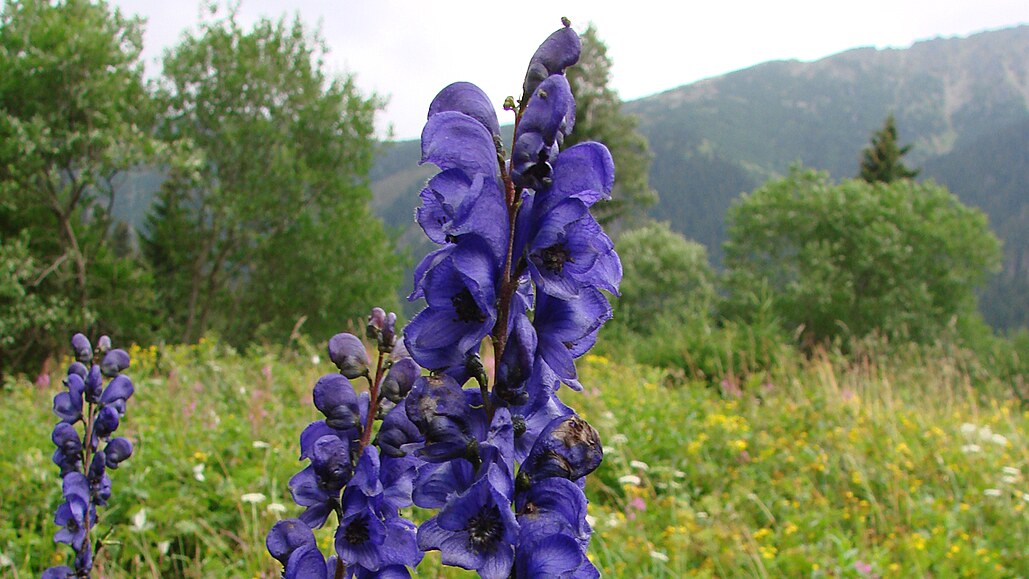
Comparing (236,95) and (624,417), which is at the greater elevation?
(236,95)

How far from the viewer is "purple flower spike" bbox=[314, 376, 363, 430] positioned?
1.24 metres

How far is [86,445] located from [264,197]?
24.5m

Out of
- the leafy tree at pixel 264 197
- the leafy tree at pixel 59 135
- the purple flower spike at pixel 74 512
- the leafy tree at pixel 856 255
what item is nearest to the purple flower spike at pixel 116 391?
the purple flower spike at pixel 74 512

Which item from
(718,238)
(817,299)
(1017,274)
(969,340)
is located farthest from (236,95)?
(718,238)

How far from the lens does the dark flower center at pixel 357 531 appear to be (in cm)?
115

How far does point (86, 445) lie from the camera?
85.2 inches

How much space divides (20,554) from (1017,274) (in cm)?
15068

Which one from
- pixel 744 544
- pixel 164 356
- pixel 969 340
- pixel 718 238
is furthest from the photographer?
pixel 718 238

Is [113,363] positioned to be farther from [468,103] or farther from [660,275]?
[660,275]

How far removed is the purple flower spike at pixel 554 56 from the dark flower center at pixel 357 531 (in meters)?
0.69

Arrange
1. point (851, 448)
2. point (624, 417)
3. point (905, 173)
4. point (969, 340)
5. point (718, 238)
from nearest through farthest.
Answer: point (851, 448) → point (624, 417) → point (969, 340) → point (905, 173) → point (718, 238)

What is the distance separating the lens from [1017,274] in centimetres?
12531

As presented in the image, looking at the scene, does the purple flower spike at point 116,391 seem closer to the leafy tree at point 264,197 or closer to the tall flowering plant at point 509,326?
the tall flowering plant at point 509,326

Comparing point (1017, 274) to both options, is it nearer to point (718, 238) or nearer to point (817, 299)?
point (718, 238)
